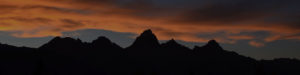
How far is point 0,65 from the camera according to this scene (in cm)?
19925

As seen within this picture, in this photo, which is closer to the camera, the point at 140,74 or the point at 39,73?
the point at 39,73

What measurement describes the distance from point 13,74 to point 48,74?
18.0 metres

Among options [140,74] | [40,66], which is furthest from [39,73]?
[140,74]

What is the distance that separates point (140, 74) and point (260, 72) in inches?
752

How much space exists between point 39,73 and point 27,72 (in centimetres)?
17839

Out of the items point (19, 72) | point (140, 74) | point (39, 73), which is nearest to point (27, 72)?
point (19, 72)

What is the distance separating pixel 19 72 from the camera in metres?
198

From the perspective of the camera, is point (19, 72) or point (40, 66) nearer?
point (40, 66)

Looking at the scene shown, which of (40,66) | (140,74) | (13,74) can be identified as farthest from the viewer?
(13,74)

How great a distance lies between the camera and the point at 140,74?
48094 mm

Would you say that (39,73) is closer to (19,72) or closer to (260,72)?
(260,72)

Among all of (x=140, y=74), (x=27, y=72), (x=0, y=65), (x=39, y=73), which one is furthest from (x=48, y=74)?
(x=39, y=73)

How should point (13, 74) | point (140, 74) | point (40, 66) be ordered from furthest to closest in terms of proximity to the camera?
point (13, 74), point (140, 74), point (40, 66)

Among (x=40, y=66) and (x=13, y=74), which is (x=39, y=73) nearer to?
(x=40, y=66)
